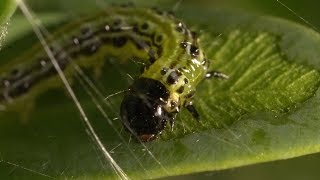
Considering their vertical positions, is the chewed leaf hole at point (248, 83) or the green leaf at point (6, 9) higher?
the green leaf at point (6, 9)

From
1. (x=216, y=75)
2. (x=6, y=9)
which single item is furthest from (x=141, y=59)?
(x=6, y=9)

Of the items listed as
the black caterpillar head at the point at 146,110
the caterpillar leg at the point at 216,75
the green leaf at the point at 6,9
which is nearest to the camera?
the green leaf at the point at 6,9

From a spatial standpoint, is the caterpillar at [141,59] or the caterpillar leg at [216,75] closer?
the caterpillar at [141,59]

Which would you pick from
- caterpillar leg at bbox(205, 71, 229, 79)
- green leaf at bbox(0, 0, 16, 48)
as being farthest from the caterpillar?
green leaf at bbox(0, 0, 16, 48)

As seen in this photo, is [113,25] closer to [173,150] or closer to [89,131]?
[89,131]

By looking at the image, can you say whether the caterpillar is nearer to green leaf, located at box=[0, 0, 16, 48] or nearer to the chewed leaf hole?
the chewed leaf hole

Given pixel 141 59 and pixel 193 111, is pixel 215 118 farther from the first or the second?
pixel 141 59

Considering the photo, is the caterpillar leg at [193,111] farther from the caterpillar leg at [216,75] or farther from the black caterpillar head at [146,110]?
the caterpillar leg at [216,75]

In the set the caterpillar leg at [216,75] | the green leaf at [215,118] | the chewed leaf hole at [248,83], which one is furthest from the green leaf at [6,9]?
the caterpillar leg at [216,75]
